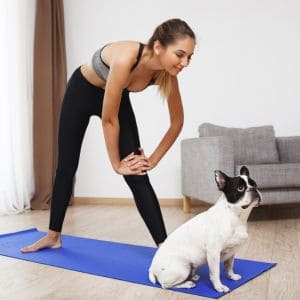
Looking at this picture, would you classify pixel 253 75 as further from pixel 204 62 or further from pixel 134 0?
pixel 134 0

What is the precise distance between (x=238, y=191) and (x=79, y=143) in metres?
0.95

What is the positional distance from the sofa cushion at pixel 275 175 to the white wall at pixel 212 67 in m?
1.02

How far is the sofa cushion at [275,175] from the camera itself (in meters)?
3.15

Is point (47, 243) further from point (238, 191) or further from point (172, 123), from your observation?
point (238, 191)

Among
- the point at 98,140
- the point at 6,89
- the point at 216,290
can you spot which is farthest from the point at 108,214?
the point at 216,290

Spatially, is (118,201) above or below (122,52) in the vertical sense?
below

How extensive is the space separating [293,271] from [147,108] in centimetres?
276

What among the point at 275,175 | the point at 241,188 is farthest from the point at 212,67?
the point at 241,188

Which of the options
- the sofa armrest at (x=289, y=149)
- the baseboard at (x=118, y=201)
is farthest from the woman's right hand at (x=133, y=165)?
the baseboard at (x=118, y=201)

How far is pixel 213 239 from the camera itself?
5.38ft

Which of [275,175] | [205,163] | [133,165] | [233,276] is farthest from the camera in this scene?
[205,163]

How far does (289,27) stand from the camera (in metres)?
4.13

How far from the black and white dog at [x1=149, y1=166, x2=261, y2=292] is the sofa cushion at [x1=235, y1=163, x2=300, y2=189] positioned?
1.49 m

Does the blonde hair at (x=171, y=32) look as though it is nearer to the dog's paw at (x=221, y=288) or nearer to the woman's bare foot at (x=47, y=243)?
the dog's paw at (x=221, y=288)
